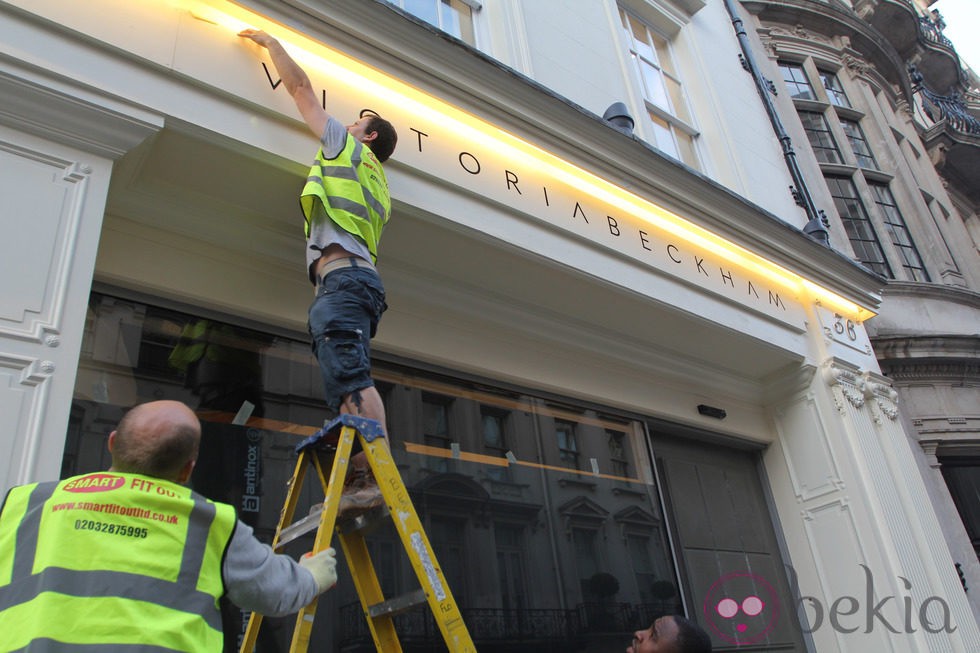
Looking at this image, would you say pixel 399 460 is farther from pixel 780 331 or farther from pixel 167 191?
pixel 780 331

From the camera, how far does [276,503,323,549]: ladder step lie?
2.50 metres

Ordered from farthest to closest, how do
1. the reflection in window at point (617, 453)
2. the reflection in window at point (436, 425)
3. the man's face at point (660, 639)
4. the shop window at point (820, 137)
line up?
the shop window at point (820, 137), the reflection in window at point (617, 453), the reflection in window at point (436, 425), the man's face at point (660, 639)

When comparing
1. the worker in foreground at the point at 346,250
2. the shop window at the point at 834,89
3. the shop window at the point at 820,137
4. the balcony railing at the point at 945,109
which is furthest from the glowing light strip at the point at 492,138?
the balcony railing at the point at 945,109

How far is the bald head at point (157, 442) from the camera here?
1.84 meters

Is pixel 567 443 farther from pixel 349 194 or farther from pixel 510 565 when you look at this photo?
pixel 349 194

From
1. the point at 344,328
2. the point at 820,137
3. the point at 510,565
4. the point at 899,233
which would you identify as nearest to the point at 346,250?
the point at 344,328

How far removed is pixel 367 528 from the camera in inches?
108

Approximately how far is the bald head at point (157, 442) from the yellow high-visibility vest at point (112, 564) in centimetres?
4

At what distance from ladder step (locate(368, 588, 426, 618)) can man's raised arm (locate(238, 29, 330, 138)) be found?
2.30m

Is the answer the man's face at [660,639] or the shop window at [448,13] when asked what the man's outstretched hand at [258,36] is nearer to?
the shop window at [448,13]

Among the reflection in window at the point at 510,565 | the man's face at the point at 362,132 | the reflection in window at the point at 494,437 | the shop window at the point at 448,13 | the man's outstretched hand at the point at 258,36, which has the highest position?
the shop window at the point at 448,13

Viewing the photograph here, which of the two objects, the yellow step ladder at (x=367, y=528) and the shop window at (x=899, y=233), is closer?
the yellow step ladder at (x=367, y=528)

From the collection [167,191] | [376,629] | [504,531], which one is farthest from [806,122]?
[376,629]

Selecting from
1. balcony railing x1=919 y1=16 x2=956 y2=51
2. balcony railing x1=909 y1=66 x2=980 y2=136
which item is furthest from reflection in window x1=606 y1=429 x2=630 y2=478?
balcony railing x1=919 y1=16 x2=956 y2=51
